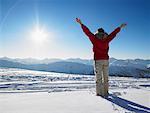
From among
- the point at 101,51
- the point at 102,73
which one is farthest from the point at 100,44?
the point at 102,73

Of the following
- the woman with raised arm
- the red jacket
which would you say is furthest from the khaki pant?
the red jacket

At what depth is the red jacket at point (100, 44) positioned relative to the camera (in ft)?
21.7

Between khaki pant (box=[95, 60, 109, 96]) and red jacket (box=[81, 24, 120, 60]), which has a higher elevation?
red jacket (box=[81, 24, 120, 60])

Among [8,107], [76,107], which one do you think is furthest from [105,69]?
[8,107]

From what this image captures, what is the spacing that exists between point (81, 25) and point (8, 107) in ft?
10.1

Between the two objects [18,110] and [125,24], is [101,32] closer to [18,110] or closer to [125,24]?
[125,24]

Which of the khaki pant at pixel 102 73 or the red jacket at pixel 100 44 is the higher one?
the red jacket at pixel 100 44

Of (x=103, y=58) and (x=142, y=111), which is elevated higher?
(x=103, y=58)

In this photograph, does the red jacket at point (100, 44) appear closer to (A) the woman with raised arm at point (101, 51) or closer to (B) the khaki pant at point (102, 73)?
(A) the woman with raised arm at point (101, 51)

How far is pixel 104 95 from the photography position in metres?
6.39

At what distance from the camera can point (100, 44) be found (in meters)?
6.62

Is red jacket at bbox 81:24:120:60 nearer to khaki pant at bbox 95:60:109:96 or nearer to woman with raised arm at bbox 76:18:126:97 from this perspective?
woman with raised arm at bbox 76:18:126:97

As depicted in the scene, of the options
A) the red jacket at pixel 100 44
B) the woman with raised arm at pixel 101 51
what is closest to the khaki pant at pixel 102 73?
the woman with raised arm at pixel 101 51

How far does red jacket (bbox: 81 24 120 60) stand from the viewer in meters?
6.60
